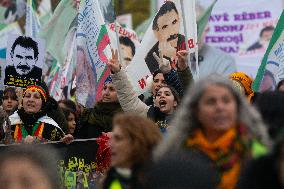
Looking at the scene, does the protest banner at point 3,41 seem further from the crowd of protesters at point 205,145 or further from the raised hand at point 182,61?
the crowd of protesters at point 205,145

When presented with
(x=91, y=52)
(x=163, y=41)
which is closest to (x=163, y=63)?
(x=163, y=41)

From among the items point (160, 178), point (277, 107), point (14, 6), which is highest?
point (14, 6)

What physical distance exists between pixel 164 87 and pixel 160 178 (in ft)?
11.2

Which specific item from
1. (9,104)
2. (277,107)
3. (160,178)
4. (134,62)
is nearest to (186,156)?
(160,178)

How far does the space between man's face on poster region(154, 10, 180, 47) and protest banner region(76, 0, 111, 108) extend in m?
0.62

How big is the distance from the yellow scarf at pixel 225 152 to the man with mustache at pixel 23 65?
6092 millimetres

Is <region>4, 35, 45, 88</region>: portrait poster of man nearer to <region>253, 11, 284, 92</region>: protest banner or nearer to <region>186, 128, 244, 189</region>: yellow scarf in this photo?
<region>253, 11, 284, 92</region>: protest banner

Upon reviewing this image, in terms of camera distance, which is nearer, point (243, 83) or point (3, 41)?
point (243, 83)

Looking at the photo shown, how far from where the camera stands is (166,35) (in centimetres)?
935

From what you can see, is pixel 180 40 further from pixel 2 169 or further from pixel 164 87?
pixel 2 169

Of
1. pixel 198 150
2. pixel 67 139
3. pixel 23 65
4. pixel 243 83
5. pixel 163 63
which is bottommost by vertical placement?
pixel 67 139

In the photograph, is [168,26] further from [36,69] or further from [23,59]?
[23,59]

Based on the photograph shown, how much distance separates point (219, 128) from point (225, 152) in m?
0.14

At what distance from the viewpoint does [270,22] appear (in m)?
15.3
